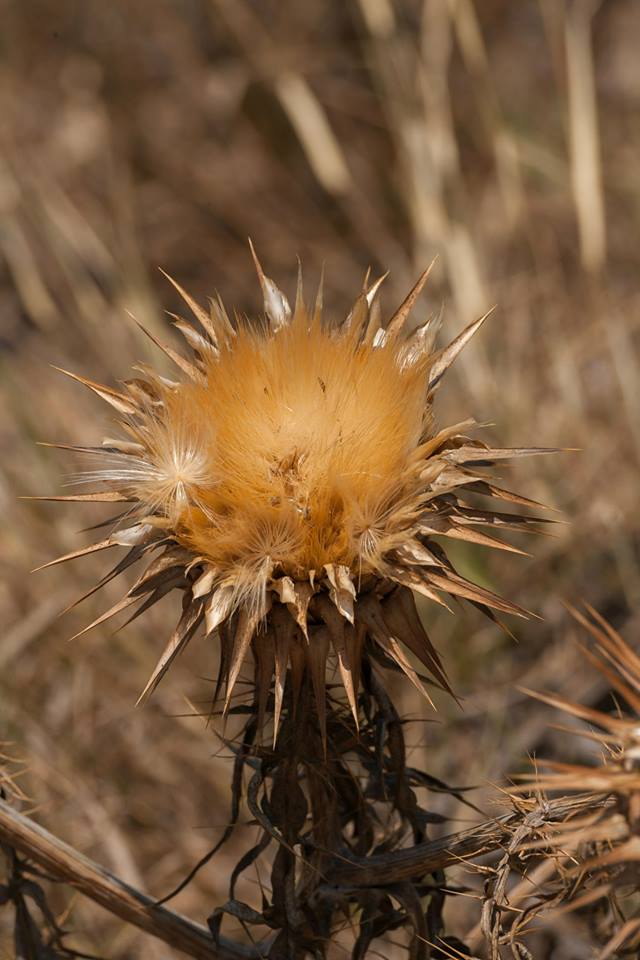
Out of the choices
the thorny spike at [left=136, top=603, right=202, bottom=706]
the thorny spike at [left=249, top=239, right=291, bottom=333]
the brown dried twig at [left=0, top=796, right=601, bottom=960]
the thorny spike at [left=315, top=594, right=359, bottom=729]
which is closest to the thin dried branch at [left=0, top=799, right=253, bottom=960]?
the brown dried twig at [left=0, top=796, right=601, bottom=960]

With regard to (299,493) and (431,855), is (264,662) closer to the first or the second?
(299,493)

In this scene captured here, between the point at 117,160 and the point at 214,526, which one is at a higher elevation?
the point at 117,160

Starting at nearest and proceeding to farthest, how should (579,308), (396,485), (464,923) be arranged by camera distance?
(396,485) → (464,923) → (579,308)

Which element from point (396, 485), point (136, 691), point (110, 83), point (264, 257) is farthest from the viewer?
point (110, 83)

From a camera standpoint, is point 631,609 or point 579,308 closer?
point 631,609

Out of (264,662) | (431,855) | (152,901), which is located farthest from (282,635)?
(152,901)

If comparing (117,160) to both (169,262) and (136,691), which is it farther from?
(136,691)

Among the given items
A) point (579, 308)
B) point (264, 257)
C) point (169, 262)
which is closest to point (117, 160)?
point (169, 262)

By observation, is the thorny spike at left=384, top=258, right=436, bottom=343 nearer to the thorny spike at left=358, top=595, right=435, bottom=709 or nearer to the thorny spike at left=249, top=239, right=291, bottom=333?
the thorny spike at left=249, top=239, right=291, bottom=333
